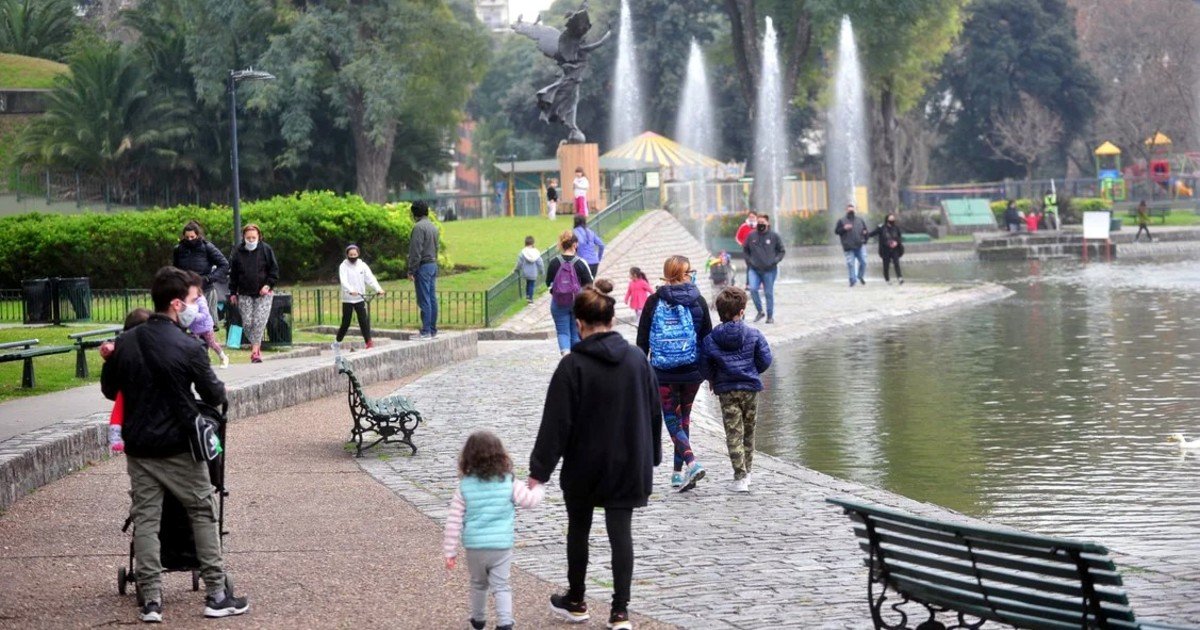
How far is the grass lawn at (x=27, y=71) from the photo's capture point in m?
53.8

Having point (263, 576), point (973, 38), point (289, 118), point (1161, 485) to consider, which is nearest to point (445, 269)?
point (289, 118)

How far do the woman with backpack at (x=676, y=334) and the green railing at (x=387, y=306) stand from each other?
15.6 metres

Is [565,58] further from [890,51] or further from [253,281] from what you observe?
[253,281]

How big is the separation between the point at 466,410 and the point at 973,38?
67.3m

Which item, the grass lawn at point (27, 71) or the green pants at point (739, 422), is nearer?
the green pants at point (739, 422)

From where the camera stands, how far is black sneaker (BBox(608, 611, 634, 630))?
7625 millimetres

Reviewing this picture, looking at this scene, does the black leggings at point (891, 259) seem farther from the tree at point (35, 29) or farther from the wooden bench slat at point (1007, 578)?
the tree at point (35, 29)

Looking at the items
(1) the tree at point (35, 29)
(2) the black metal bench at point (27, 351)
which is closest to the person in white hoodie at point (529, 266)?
(2) the black metal bench at point (27, 351)

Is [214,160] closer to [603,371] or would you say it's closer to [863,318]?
[863,318]

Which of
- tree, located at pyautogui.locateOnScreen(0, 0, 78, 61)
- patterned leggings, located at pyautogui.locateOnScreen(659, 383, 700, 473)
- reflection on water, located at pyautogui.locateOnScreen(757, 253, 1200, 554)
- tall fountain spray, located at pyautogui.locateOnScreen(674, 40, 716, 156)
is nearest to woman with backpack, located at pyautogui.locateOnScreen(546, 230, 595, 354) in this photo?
reflection on water, located at pyautogui.locateOnScreen(757, 253, 1200, 554)

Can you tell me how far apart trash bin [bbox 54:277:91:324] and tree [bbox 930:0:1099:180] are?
6027 cm

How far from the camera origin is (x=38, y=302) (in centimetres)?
2558

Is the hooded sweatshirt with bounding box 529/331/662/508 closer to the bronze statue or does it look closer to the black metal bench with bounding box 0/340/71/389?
the black metal bench with bounding box 0/340/71/389

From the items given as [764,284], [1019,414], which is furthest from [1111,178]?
[1019,414]
